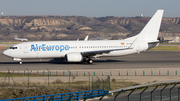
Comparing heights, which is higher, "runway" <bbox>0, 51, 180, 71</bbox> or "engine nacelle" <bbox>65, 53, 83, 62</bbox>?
"engine nacelle" <bbox>65, 53, 83, 62</bbox>

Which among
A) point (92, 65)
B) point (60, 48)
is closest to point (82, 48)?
point (60, 48)

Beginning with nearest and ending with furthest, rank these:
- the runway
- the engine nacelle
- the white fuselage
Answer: the runway
the engine nacelle
the white fuselage

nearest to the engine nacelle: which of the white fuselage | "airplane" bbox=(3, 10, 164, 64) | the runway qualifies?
"airplane" bbox=(3, 10, 164, 64)

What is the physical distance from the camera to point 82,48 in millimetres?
44719

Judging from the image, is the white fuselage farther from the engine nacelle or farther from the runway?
the runway

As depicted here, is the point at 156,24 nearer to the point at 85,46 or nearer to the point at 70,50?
the point at 85,46

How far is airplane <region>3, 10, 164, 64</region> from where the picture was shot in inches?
1678

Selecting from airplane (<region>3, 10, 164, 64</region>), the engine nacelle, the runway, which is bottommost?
the runway

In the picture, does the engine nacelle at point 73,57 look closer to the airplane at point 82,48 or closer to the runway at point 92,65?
the airplane at point 82,48

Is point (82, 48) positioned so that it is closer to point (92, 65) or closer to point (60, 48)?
point (60, 48)

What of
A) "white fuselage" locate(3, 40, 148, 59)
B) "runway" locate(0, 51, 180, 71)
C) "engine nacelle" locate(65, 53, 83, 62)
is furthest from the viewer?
"white fuselage" locate(3, 40, 148, 59)

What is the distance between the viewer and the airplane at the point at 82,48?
140 feet

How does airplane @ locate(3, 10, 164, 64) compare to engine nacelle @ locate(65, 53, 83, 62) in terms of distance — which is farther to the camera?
airplane @ locate(3, 10, 164, 64)

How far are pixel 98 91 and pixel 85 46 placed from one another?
24.0 m
